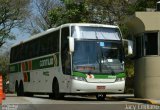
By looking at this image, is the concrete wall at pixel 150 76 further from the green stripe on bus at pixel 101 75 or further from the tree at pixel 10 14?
the tree at pixel 10 14

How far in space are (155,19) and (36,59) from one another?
8.31 meters

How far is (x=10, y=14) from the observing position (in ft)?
202

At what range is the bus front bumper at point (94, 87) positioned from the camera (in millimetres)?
24844

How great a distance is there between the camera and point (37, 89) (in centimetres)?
3141

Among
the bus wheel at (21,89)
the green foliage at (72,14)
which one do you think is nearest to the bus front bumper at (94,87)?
the bus wheel at (21,89)

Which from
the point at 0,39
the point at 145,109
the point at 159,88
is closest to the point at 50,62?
the point at 159,88

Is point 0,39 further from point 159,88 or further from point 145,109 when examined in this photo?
point 145,109

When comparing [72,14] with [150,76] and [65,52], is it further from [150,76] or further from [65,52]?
[150,76]

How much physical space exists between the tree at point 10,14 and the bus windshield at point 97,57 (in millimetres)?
35746

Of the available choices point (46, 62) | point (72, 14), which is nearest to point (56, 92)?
point (46, 62)

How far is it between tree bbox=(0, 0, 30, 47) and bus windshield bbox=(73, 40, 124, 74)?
117 ft

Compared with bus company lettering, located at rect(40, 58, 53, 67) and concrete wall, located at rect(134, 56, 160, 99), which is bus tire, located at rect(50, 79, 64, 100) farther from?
concrete wall, located at rect(134, 56, 160, 99)

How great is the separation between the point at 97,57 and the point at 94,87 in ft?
4.62

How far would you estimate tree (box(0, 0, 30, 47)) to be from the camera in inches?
2389
